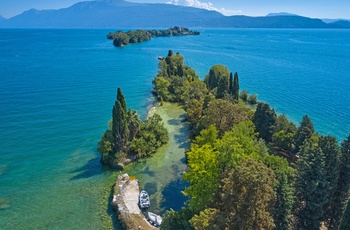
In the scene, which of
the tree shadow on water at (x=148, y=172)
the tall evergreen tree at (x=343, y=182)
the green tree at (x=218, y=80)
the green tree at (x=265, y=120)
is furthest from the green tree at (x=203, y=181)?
the green tree at (x=218, y=80)

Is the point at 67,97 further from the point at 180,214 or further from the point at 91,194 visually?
the point at 180,214

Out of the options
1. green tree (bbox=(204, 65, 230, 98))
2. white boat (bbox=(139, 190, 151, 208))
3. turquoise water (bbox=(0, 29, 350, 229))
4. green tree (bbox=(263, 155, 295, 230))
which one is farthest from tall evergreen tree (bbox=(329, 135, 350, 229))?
green tree (bbox=(204, 65, 230, 98))

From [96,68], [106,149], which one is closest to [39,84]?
[96,68]

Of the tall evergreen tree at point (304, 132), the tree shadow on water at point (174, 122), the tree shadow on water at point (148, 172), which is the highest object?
the tall evergreen tree at point (304, 132)

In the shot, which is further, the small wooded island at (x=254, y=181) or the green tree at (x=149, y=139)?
the green tree at (x=149, y=139)

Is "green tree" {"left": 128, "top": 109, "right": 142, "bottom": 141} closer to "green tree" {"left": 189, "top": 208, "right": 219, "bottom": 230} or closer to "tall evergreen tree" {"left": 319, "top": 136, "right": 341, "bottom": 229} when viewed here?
"green tree" {"left": 189, "top": 208, "right": 219, "bottom": 230}

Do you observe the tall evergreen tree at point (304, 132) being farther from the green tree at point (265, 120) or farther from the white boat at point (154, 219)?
the white boat at point (154, 219)

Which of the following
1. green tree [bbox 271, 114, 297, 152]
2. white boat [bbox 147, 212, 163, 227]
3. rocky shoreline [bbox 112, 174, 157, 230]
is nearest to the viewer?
rocky shoreline [bbox 112, 174, 157, 230]
